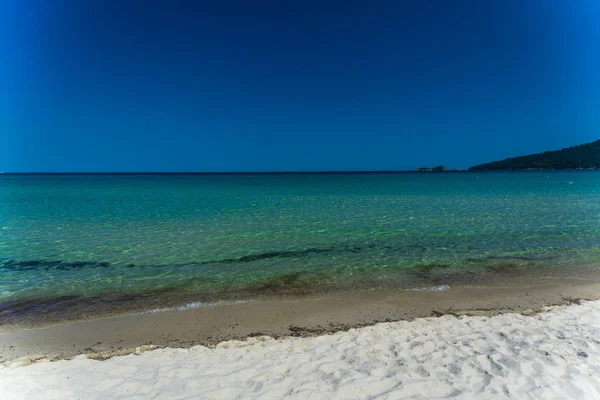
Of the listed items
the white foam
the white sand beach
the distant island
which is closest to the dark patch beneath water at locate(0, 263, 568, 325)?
the white foam

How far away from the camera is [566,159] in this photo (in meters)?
172

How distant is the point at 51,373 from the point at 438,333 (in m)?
6.32

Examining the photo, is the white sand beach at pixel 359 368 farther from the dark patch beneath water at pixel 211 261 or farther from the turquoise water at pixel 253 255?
the dark patch beneath water at pixel 211 261

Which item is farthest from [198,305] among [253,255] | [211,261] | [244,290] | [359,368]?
[359,368]

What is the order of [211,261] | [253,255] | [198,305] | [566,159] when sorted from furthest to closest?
[566,159] < [253,255] < [211,261] < [198,305]

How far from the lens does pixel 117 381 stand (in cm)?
427

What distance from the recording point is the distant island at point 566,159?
164 meters

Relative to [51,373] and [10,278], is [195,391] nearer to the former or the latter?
[51,373]

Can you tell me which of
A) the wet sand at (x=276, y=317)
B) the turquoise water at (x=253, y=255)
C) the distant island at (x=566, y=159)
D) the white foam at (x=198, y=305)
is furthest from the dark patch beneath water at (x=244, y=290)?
the distant island at (x=566, y=159)

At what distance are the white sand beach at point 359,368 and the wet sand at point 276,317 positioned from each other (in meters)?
0.43

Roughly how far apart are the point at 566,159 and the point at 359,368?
744 feet

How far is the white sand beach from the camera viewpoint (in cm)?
391

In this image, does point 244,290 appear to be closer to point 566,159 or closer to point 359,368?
point 359,368

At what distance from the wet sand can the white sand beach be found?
43 cm
